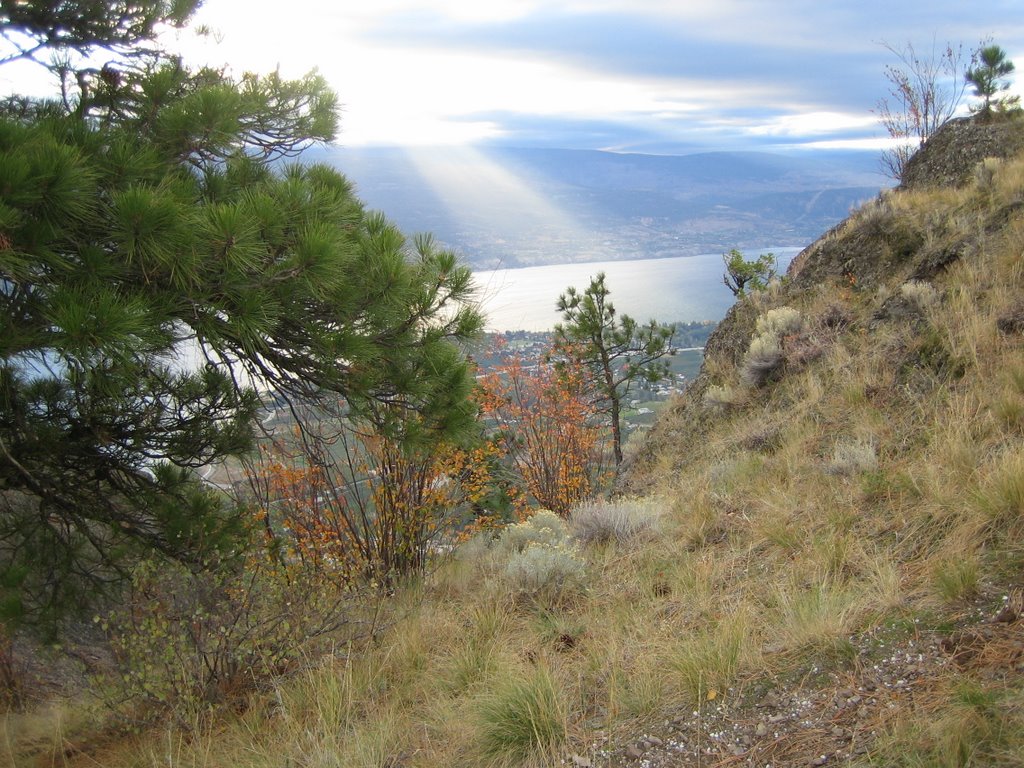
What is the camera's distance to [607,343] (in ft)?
50.9

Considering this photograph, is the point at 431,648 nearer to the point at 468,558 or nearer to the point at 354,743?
the point at 354,743

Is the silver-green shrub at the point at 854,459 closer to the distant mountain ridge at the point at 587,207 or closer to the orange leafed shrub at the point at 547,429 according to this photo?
the orange leafed shrub at the point at 547,429

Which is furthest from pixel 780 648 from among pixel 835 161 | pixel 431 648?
pixel 835 161

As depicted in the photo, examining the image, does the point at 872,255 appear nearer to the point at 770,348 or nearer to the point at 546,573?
the point at 770,348

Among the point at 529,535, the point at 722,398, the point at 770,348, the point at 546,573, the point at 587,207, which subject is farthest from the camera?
the point at 587,207

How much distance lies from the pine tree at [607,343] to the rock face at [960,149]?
20.3 ft

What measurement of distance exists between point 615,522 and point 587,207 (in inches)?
4454

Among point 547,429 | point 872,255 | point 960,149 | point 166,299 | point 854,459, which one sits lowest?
point 547,429

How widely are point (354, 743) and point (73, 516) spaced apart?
2.86 metres

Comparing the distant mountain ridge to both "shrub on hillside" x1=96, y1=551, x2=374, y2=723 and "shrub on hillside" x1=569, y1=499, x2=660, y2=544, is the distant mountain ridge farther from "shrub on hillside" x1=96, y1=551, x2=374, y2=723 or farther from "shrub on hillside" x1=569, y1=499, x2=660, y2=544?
"shrub on hillside" x1=96, y1=551, x2=374, y2=723

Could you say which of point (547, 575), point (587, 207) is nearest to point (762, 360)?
point (547, 575)

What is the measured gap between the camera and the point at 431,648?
403cm

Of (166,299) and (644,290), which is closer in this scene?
(166,299)

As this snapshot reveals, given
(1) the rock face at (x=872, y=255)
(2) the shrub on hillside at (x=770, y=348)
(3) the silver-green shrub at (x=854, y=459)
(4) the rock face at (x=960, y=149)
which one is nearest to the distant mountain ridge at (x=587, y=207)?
(4) the rock face at (x=960, y=149)
